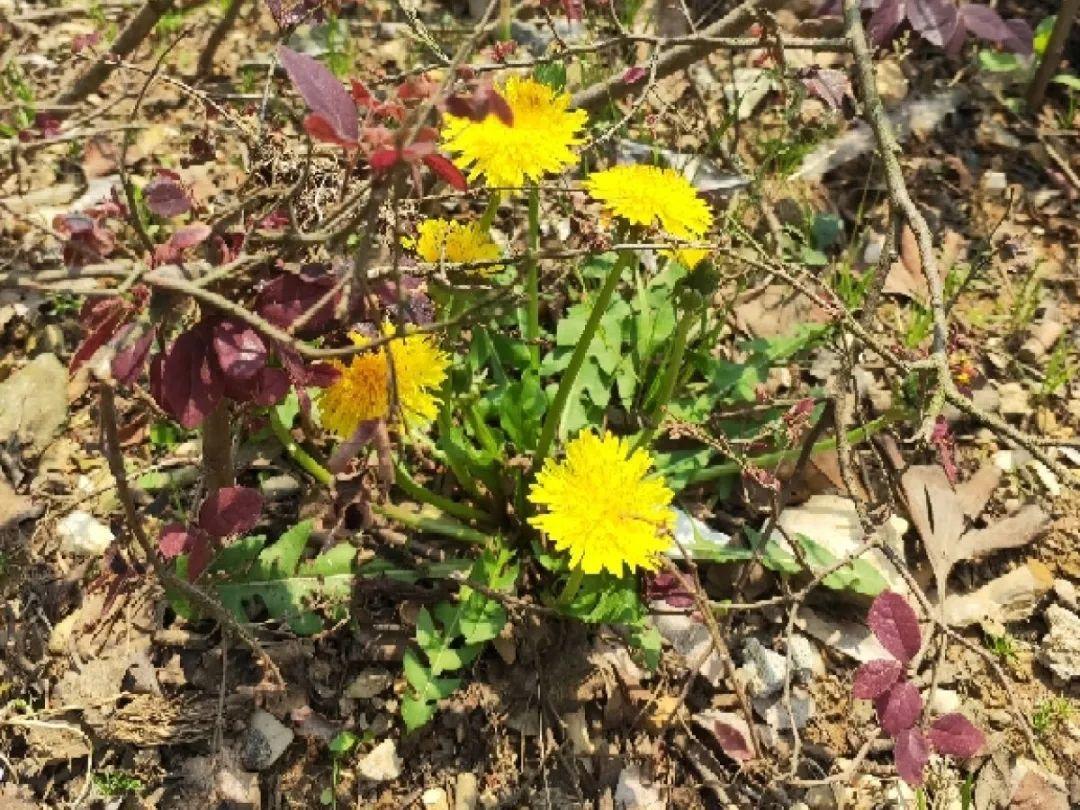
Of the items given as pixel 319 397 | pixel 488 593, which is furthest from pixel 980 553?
pixel 319 397

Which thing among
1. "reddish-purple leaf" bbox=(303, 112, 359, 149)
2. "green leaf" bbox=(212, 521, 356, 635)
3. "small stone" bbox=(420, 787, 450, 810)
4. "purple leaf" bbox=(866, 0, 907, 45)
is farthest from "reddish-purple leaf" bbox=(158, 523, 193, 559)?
"purple leaf" bbox=(866, 0, 907, 45)

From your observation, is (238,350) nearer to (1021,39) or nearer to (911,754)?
(911,754)

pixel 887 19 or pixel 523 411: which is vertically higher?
pixel 887 19

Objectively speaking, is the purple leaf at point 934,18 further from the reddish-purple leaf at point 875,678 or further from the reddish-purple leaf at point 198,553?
the reddish-purple leaf at point 198,553

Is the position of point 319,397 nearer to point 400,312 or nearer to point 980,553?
point 400,312

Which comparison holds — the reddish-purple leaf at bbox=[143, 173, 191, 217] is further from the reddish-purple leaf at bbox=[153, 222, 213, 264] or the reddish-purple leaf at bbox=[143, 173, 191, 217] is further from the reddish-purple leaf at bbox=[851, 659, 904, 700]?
the reddish-purple leaf at bbox=[851, 659, 904, 700]

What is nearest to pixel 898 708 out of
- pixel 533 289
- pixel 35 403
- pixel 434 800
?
pixel 434 800
